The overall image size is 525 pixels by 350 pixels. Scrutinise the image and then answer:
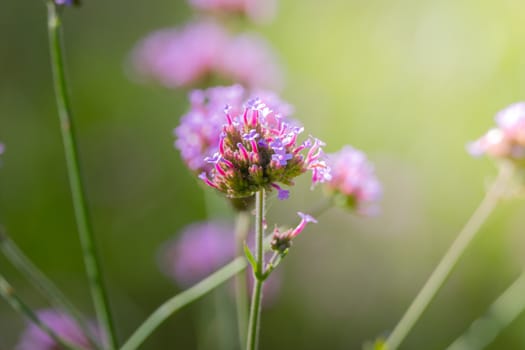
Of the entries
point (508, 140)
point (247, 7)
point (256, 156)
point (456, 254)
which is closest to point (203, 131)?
point (256, 156)

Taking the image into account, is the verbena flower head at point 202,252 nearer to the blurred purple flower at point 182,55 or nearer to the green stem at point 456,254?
the blurred purple flower at point 182,55

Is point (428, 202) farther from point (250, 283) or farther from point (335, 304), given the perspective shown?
point (250, 283)

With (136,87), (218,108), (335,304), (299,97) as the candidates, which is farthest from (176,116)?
(218,108)

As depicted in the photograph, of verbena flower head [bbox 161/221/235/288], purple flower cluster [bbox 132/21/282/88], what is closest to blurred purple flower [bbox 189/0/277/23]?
purple flower cluster [bbox 132/21/282/88]

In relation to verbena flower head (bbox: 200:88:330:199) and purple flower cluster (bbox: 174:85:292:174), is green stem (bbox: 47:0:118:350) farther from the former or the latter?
verbena flower head (bbox: 200:88:330:199)

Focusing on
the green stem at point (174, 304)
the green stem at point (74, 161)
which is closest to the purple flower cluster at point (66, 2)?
the green stem at point (74, 161)
